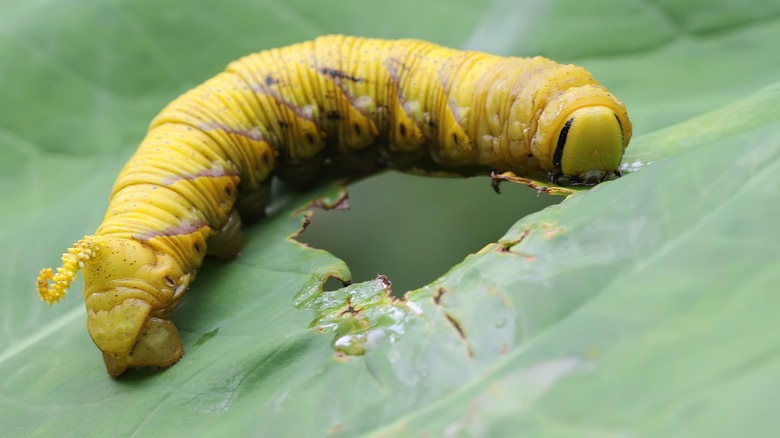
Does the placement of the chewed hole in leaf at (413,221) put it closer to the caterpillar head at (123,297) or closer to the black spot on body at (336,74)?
the black spot on body at (336,74)

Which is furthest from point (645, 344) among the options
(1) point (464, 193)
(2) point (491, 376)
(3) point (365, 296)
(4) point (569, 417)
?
(1) point (464, 193)

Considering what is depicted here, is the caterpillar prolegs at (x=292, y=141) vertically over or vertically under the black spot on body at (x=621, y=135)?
under

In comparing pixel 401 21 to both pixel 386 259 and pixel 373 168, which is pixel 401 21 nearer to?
pixel 373 168

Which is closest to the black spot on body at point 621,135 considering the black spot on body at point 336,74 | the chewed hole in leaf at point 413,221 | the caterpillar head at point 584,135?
the caterpillar head at point 584,135

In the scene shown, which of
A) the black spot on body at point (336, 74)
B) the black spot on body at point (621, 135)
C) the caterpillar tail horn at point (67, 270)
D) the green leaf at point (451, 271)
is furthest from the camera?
the black spot on body at point (336, 74)

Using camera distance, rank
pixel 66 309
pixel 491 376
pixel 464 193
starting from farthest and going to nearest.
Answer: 1. pixel 464 193
2. pixel 66 309
3. pixel 491 376

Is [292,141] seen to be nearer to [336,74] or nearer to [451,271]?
[336,74]
